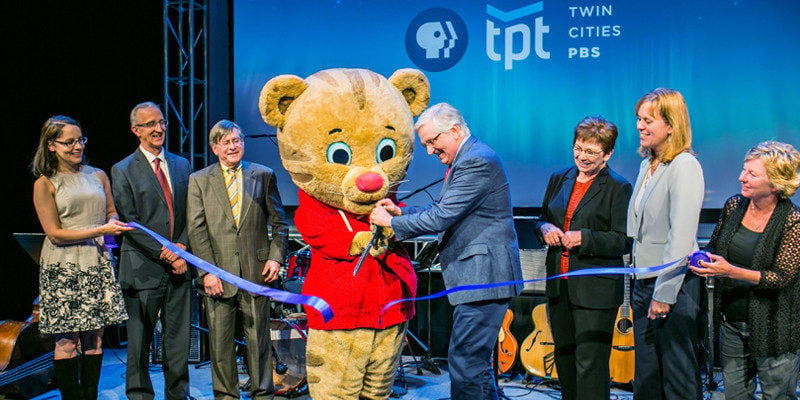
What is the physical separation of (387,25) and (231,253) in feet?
9.75

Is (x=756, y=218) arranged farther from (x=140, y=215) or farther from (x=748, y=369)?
(x=140, y=215)

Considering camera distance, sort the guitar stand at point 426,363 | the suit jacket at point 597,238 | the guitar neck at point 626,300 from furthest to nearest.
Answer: the guitar stand at point 426,363, the guitar neck at point 626,300, the suit jacket at point 597,238

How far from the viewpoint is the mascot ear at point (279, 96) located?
9.16 feet

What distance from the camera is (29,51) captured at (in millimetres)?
5465

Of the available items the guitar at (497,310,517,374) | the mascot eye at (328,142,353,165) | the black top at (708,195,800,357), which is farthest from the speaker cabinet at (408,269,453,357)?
the black top at (708,195,800,357)

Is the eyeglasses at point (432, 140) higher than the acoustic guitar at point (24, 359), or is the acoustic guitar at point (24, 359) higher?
the eyeglasses at point (432, 140)

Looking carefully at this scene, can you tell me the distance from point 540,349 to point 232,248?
242cm

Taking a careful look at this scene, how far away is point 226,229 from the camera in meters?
3.61

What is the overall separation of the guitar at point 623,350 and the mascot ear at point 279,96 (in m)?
2.78

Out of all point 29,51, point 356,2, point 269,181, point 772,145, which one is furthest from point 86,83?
point 772,145

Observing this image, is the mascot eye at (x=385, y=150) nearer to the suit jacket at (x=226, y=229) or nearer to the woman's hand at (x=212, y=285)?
the suit jacket at (x=226, y=229)

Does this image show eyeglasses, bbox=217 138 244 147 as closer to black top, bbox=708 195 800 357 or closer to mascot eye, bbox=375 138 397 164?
mascot eye, bbox=375 138 397 164

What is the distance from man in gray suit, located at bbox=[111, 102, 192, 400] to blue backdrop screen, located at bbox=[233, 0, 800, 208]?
2228mm

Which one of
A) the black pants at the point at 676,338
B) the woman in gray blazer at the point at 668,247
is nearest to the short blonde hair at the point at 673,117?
the woman in gray blazer at the point at 668,247
